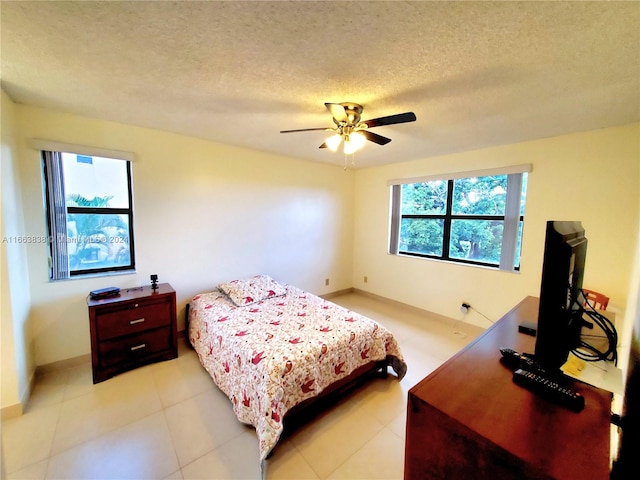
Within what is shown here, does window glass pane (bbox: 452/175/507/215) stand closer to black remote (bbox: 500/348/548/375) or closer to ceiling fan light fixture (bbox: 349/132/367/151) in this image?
ceiling fan light fixture (bbox: 349/132/367/151)

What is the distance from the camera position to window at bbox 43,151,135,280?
86.3 inches

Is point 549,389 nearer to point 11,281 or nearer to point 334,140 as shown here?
point 334,140

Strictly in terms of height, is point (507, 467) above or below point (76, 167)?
below

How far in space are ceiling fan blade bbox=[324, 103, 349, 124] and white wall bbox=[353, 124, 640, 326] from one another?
83.8 inches

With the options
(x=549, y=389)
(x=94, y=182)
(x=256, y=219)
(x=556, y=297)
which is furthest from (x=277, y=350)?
(x=94, y=182)

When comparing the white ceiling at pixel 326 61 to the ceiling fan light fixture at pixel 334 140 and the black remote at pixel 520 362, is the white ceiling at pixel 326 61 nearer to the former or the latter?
the ceiling fan light fixture at pixel 334 140

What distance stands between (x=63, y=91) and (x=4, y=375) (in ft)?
6.60

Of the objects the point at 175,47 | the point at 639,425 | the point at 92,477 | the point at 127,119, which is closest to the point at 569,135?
the point at 639,425

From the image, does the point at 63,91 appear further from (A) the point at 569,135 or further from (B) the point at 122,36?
(A) the point at 569,135

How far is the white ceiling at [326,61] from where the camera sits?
1097 mm

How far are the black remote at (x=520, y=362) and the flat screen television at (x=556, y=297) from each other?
0.04 m

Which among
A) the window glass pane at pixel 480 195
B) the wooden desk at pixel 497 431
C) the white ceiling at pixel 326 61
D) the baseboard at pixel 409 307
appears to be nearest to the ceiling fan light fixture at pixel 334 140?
the white ceiling at pixel 326 61

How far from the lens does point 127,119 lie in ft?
7.67

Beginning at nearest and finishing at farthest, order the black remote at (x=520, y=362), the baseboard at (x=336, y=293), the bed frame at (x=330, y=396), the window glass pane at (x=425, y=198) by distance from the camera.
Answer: the black remote at (x=520, y=362)
the bed frame at (x=330, y=396)
the window glass pane at (x=425, y=198)
the baseboard at (x=336, y=293)
